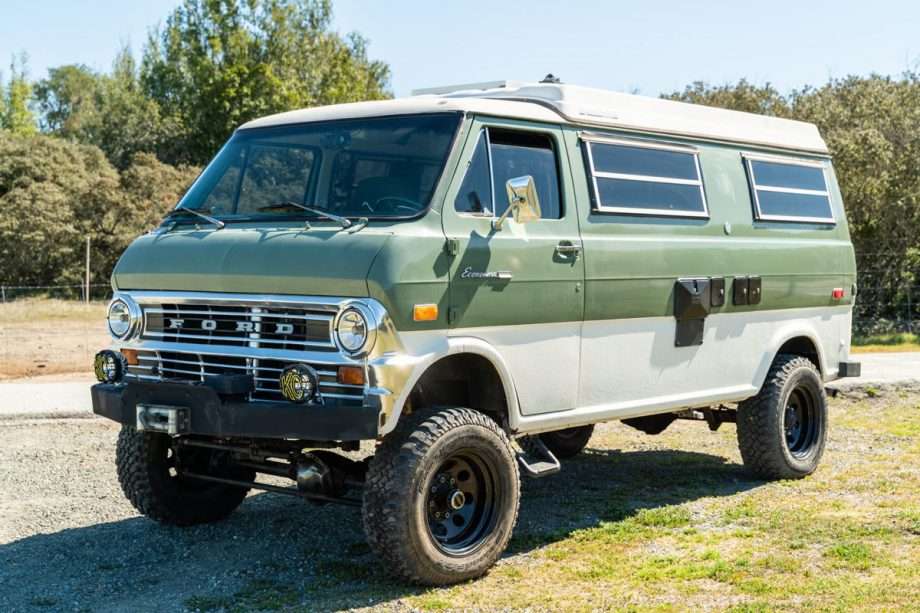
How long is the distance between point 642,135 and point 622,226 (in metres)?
0.84

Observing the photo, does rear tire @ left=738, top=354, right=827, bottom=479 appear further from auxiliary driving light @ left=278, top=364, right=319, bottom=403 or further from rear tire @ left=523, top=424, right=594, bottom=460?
auxiliary driving light @ left=278, top=364, right=319, bottom=403

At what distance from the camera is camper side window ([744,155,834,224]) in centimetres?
955

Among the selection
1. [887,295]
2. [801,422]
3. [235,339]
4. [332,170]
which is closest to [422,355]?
[235,339]

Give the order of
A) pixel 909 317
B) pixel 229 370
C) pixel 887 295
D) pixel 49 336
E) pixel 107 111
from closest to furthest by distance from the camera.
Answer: pixel 229 370
pixel 49 336
pixel 909 317
pixel 887 295
pixel 107 111

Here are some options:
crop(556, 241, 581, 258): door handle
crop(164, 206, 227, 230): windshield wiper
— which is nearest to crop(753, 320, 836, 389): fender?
crop(556, 241, 581, 258): door handle

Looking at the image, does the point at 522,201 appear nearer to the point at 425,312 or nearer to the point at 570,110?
the point at 425,312

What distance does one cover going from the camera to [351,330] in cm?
628

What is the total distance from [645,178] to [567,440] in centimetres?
318

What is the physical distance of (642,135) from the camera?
8.45 metres

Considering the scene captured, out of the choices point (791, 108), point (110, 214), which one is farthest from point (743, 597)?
point (110, 214)

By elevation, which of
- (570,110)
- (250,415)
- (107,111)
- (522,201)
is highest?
(107,111)

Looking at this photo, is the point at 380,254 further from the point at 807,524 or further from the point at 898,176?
the point at 898,176

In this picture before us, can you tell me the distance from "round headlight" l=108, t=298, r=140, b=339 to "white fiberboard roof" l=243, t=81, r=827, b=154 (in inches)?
60.4

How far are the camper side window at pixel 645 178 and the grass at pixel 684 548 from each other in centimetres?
215
